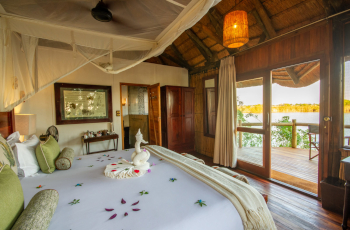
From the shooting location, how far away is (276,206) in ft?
6.87

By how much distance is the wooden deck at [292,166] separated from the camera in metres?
2.74

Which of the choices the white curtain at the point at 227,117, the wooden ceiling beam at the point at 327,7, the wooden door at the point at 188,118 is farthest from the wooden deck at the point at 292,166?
the wooden ceiling beam at the point at 327,7

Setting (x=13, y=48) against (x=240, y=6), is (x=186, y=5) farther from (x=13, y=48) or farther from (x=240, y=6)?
(x=240, y=6)

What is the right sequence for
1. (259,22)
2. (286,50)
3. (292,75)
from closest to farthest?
1. (286,50)
2. (259,22)
3. (292,75)

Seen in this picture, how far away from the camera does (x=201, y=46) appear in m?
3.88

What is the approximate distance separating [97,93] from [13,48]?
2341 mm

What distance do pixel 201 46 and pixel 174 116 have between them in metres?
1.91

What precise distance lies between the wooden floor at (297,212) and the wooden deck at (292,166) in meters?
0.39

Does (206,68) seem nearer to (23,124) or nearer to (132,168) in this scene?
(132,168)

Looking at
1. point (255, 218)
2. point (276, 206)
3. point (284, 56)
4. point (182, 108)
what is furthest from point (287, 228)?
point (182, 108)

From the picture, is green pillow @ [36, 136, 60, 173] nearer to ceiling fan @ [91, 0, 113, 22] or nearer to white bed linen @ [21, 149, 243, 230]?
white bed linen @ [21, 149, 243, 230]

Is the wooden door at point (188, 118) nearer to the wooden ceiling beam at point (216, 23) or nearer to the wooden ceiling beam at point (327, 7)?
the wooden ceiling beam at point (216, 23)

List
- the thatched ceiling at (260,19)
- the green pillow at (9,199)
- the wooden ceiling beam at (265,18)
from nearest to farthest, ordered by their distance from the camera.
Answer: the green pillow at (9,199) → the thatched ceiling at (260,19) → the wooden ceiling beam at (265,18)

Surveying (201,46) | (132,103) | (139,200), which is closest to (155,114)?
(201,46)
